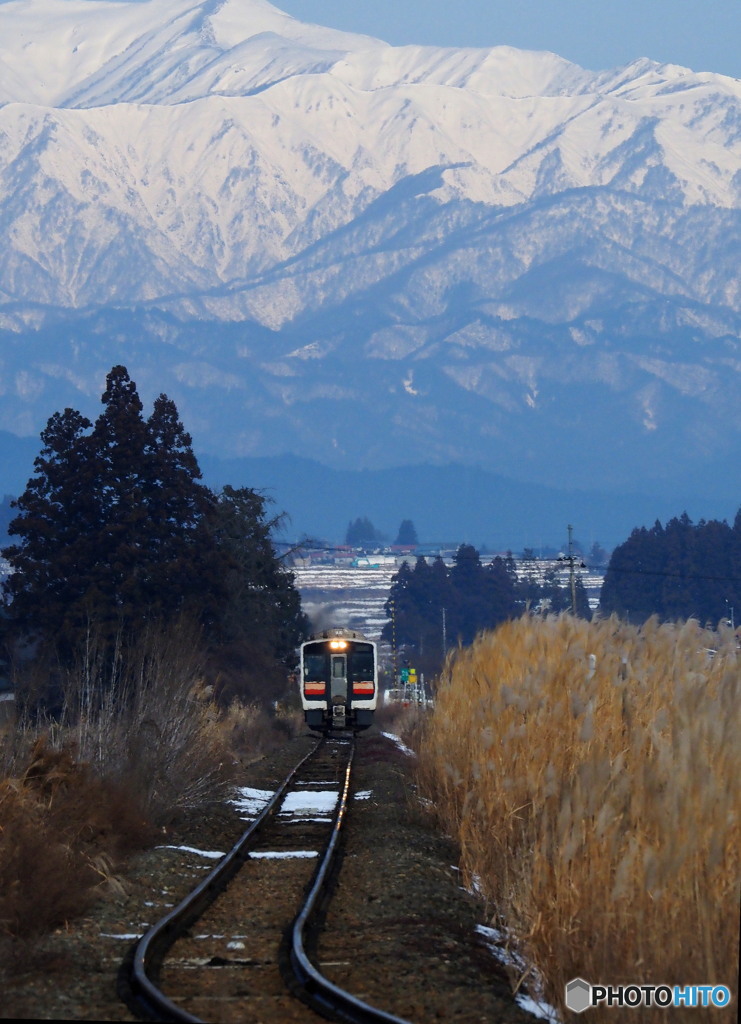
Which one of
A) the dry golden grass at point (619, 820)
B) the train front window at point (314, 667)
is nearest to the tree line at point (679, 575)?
the train front window at point (314, 667)

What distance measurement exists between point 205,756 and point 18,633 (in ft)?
80.7

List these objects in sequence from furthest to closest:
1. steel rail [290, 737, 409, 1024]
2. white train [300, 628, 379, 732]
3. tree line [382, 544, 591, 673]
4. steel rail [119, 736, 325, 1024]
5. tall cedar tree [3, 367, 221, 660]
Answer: tree line [382, 544, 591, 673]
tall cedar tree [3, 367, 221, 660]
white train [300, 628, 379, 732]
steel rail [119, 736, 325, 1024]
steel rail [290, 737, 409, 1024]

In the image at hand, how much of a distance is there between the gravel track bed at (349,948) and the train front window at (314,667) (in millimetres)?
27431

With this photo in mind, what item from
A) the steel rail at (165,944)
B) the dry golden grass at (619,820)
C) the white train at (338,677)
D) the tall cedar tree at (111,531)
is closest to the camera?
the dry golden grass at (619,820)

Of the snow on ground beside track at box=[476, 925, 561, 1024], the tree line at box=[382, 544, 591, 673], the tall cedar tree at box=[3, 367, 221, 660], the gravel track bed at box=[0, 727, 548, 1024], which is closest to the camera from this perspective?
the snow on ground beside track at box=[476, 925, 561, 1024]

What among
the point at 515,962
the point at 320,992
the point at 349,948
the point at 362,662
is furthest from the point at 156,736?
the point at 362,662

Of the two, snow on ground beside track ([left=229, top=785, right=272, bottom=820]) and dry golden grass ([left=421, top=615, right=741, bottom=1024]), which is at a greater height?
dry golden grass ([left=421, top=615, right=741, bottom=1024])

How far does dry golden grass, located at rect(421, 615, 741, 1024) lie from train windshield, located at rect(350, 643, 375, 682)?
1208 inches

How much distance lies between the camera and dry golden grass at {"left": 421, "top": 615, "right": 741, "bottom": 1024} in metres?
8.01

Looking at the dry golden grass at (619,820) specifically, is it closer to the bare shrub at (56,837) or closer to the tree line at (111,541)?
the bare shrub at (56,837)

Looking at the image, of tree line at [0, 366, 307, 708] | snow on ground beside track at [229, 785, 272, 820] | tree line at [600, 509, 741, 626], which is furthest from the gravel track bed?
tree line at [600, 509, 741, 626]

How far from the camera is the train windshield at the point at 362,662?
1763 inches

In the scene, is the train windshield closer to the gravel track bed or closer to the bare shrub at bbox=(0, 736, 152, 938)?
the gravel track bed

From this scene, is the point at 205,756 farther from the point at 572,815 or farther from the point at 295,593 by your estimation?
the point at 295,593
